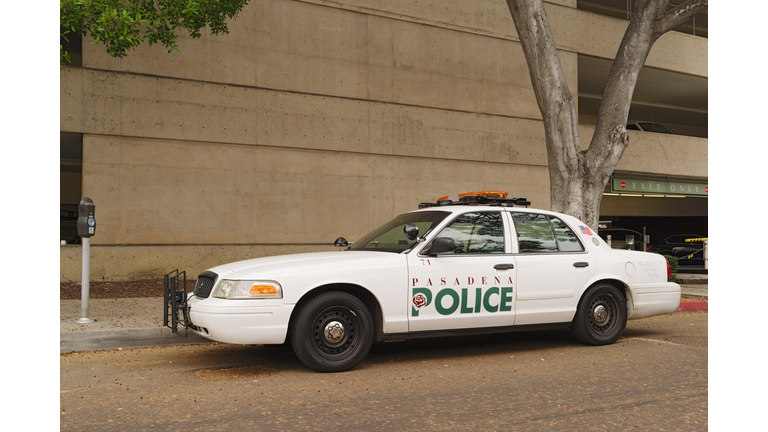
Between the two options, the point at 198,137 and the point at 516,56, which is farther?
the point at 516,56

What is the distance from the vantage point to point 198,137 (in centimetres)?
1252

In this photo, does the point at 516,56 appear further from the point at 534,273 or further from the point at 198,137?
the point at 534,273

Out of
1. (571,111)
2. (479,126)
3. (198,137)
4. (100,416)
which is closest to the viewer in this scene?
(100,416)

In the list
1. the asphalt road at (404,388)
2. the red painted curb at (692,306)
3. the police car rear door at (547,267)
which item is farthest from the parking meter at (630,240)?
the police car rear door at (547,267)

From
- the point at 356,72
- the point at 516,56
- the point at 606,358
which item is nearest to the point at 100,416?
the point at 606,358

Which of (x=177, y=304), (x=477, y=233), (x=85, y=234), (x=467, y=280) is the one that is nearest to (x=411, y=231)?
(x=467, y=280)

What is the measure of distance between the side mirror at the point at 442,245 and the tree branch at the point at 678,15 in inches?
315

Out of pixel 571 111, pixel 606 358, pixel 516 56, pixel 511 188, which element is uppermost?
pixel 516 56

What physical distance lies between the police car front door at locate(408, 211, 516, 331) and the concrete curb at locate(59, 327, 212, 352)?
2.87m

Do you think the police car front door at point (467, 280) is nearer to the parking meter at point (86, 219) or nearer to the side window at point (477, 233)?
the side window at point (477, 233)

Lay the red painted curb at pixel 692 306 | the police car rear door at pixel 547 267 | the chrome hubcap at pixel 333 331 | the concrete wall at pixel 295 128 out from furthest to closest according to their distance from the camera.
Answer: the concrete wall at pixel 295 128
the red painted curb at pixel 692 306
the police car rear door at pixel 547 267
the chrome hubcap at pixel 333 331

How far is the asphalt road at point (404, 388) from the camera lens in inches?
162

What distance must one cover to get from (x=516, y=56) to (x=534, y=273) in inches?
452

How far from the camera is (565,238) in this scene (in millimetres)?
6832
